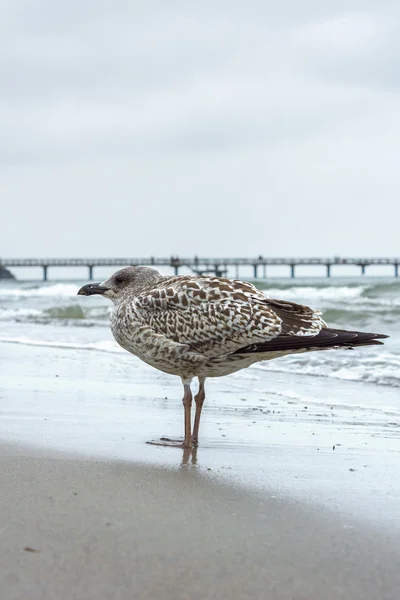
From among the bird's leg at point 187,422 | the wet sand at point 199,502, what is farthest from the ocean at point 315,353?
the bird's leg at point 187,422

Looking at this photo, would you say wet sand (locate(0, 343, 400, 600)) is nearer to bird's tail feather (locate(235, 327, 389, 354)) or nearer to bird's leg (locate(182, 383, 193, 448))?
bird's leg (locate(182, 383, 193, 448))

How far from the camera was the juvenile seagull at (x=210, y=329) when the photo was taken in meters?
4.84

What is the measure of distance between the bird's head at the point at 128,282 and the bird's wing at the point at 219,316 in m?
0.33

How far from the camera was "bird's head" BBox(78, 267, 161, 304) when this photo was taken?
5438mm

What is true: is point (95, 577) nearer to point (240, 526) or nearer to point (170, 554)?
point (170, 554)

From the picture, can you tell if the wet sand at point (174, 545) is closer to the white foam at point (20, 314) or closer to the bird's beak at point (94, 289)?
the bird's beak at point (94, 289)

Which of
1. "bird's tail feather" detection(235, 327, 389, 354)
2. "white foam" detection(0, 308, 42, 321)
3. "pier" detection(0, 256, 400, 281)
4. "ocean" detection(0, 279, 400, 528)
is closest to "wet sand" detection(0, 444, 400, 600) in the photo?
"ocean" detection(0, 279, 400, 528)

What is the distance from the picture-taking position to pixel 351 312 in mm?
17562

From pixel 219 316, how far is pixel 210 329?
9cm

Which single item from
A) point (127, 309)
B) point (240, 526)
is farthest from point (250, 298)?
point (240, 526)

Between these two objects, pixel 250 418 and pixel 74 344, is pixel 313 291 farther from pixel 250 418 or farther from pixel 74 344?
pixel 250 418

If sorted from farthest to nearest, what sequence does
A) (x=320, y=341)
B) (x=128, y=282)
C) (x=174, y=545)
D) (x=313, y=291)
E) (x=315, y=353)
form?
1. (x=313, y=291)
2. (x=315, y=353)
3. (x=128, y=282)
4. (x=320, y=341)
5. (x=174, y=545)

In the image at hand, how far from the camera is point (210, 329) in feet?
16.1

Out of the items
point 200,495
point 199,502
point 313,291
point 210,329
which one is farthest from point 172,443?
point 313,291
